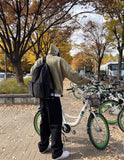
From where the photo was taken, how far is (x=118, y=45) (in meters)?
10.6

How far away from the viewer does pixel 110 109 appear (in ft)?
14.1

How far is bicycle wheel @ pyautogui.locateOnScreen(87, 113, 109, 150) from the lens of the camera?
277 cm

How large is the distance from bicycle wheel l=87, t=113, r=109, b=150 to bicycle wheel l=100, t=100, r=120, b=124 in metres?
1.37

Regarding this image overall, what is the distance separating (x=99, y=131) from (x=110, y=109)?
163 centimetres

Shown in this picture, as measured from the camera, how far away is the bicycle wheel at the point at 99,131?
2.77 m

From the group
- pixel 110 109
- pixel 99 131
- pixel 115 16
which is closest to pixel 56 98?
pixel 99 131

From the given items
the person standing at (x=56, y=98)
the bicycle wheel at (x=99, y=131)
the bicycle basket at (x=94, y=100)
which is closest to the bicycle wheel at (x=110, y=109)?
the bicycle wheel at (x=99, y=131)

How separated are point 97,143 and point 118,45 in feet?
30.6

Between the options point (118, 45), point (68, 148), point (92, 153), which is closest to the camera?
point (92, 153)

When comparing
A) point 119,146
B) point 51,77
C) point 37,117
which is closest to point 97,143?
point 119,146

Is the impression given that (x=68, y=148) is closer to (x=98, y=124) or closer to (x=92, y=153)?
(x=92, y=153)

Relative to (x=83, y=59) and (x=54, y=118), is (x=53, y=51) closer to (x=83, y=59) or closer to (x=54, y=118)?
(x=54, y=118)

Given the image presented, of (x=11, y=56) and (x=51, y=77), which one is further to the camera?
(x=11, y=56)

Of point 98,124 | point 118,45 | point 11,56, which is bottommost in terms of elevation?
point 98,124
